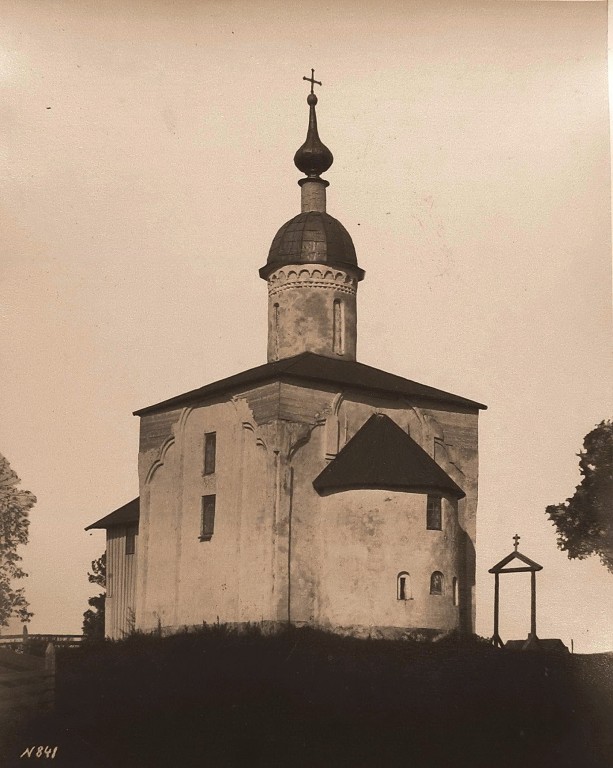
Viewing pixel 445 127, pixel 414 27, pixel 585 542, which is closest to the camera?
pixel 414 27

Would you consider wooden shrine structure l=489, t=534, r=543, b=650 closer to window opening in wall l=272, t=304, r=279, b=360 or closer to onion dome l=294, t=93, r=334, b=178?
window opening in wall l=272, t=304, r=279, b=360

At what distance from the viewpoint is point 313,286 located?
2897 cm

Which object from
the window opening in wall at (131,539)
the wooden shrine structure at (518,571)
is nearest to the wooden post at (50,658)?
the window opening in wall at (131,539)

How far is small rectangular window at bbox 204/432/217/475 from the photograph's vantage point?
90.1 ft

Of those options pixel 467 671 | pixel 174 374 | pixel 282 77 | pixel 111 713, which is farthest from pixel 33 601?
pixel 282 77

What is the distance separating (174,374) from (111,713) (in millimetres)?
6663

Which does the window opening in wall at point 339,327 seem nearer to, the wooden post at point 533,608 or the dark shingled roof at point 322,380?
the dark shingled roof at point 322,380

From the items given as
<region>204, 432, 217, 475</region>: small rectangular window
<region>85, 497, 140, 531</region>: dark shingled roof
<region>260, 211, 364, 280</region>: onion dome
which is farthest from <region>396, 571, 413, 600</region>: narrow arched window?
<region>85, 497, 140, 531</region>: dark shingled roof

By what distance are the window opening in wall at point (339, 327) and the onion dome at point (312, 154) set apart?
274 cm

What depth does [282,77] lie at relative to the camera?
22.0 meters

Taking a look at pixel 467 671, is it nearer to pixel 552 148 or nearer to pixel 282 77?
pixel 552 148

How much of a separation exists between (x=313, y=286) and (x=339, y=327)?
1009mm

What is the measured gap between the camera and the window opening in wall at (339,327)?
28859mm

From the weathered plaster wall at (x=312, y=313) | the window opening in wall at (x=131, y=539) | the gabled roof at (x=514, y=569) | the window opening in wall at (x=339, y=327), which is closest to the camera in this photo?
the gabled roof at (x=514, y=569)
